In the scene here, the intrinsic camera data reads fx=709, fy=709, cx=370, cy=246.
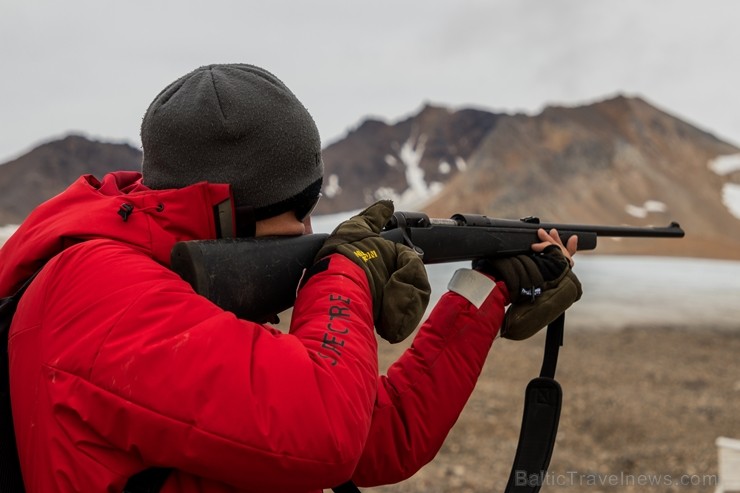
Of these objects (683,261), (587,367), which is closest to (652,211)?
(683,261)

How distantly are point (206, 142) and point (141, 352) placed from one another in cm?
54

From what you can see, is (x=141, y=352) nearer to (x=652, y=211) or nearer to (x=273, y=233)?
(x=273, y=233)

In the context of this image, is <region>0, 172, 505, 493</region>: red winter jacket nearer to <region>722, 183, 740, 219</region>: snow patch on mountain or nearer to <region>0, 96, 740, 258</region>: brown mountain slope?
<region>0, 96, 740, 258</region>: brown mountain slope

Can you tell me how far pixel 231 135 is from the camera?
1.62m

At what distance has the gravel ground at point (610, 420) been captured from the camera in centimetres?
779

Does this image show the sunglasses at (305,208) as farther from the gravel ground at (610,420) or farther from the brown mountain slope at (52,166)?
the brown mountain slope at (52,166)

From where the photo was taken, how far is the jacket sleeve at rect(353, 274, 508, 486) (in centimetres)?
225

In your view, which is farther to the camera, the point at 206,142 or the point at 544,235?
the point at 544,235

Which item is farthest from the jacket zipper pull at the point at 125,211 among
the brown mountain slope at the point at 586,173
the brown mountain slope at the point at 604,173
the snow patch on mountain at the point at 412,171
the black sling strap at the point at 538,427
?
the snow patch on mountain at the point at 412,171

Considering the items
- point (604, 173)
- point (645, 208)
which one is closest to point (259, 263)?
point (645, 208)

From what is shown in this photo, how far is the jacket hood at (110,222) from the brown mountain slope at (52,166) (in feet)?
150

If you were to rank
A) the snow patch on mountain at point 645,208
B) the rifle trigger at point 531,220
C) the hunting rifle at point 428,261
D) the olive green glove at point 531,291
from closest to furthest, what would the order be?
1. the hunting rifle at point 428,261
2. the olive green glove at point 531,291
3. the rifle trigger at point 531,220
4. the snow patch on mountain at point 645,208

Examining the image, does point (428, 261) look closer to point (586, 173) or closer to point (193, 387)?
point (193, 387)

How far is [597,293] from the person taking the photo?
28.2m
